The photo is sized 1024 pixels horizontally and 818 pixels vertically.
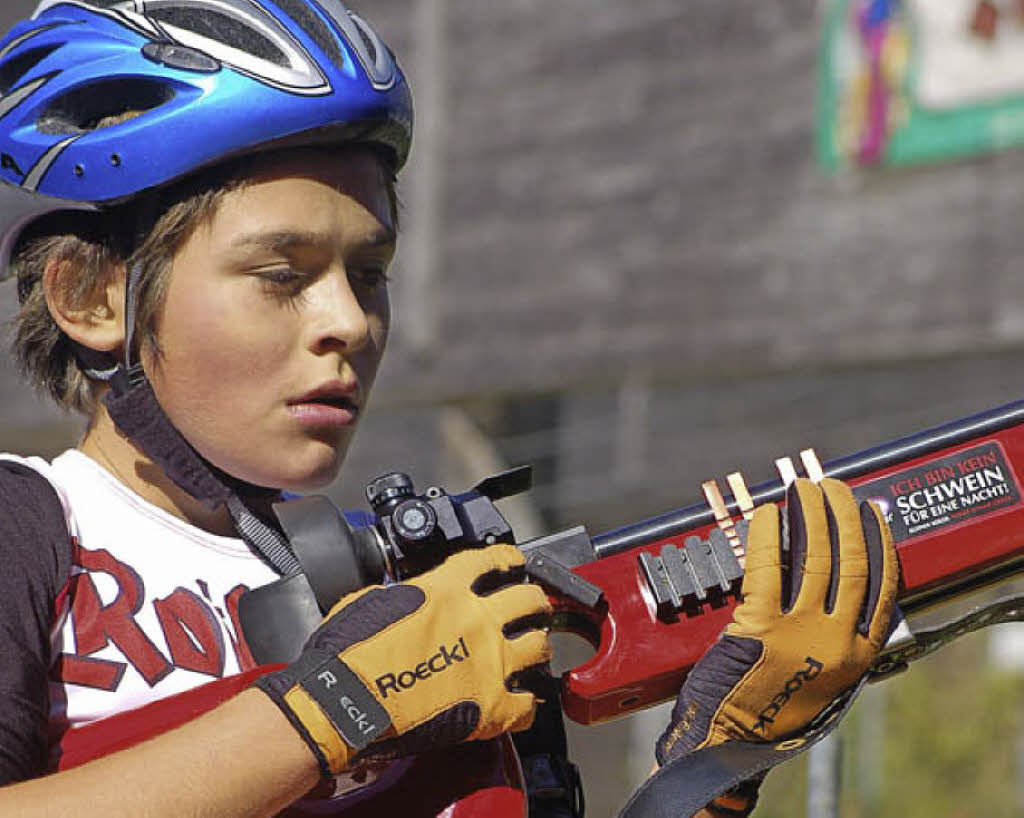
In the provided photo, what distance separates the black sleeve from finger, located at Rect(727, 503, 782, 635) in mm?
1041

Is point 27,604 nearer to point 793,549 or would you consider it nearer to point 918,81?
point 793,549

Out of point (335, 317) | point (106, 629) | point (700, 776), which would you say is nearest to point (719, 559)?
point (700, 776)

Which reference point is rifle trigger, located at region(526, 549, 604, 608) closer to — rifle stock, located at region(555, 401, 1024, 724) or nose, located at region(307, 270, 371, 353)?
rifle stock, located at region(555, 401, 1024, 724)

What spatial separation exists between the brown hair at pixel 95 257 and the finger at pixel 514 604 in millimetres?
766

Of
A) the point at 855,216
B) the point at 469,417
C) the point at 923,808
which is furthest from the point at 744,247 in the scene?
the point at 923,808

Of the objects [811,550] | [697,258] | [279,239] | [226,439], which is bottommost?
[697,258]

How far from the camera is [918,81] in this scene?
866cm

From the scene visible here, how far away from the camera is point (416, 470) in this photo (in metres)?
11.4

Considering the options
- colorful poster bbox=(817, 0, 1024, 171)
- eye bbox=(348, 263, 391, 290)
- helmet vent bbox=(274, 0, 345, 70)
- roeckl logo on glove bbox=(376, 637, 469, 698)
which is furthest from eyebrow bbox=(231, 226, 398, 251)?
colorful poster bbox=(817, 0, 1024, 171)

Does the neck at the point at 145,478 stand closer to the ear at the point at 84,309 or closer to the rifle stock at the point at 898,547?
the ear at the point at 84,309

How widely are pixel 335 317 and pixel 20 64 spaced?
0.81m

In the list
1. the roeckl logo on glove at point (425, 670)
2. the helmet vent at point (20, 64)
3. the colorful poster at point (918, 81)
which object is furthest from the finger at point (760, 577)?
the colorful poster at point (918, 81)

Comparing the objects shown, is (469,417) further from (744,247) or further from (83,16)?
(83,16)

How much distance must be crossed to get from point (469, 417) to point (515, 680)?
29.0ft
